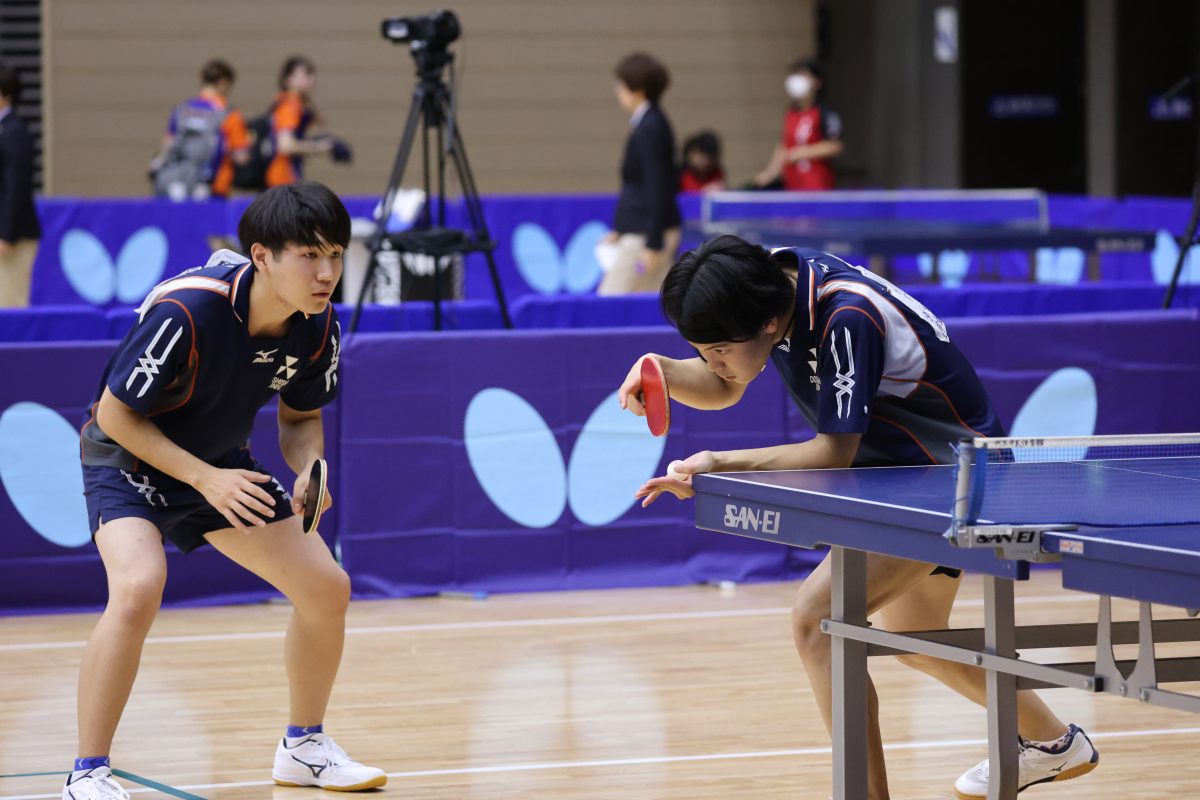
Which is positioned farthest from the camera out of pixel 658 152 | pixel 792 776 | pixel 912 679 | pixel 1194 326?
pixel 658 152

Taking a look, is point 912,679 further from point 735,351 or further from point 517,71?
point 517,71

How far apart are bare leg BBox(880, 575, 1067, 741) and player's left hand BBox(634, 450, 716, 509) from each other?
0.65 metres

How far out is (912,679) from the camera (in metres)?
5.22

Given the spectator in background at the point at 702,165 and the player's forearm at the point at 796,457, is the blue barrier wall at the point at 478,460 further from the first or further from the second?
the spectator in background at the point at 702,165

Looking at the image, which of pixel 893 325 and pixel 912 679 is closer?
pixel 893 325

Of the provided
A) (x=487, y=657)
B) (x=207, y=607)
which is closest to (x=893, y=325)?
(x=487, y=657)

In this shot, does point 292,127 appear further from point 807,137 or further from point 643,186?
point 643,186

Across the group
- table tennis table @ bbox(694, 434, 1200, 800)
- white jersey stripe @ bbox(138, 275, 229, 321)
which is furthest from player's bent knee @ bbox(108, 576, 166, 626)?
table tennis table @ bbox(694, 434, 1200, 800)

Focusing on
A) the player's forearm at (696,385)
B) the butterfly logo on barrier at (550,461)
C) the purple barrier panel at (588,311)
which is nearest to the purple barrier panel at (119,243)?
the purple barrier panel at (588,311)

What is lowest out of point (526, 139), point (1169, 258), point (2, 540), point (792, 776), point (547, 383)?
point (792, 776)

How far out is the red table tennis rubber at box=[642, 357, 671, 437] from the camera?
131 inches

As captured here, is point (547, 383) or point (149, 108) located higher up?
point (149, 108)

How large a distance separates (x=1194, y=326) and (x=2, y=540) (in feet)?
14.5

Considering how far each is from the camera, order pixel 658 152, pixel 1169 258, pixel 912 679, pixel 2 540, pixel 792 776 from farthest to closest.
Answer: pixel 1169 258
pixel 658 152
pixel 2 540
pixel 912 679
pixel 792 776
